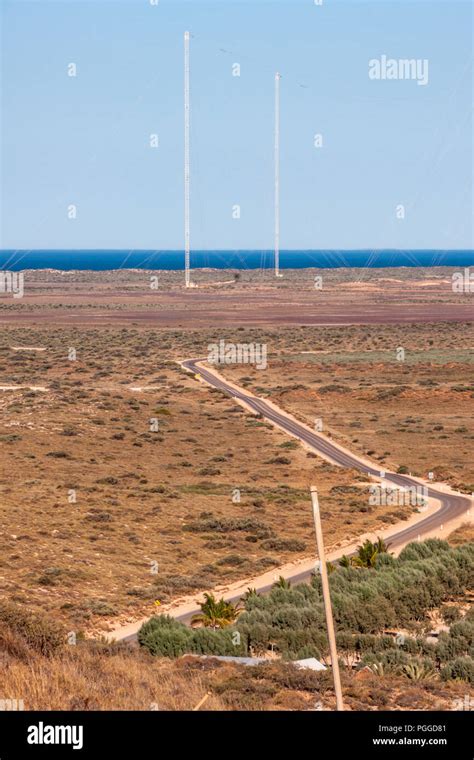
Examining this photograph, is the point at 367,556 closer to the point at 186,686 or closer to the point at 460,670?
the point at 460,670

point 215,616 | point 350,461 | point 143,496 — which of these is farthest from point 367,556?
point 350,461

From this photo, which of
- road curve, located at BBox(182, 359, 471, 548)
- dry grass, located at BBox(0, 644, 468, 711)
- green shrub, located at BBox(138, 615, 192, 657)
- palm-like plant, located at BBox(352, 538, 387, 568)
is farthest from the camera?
road curve, located at BBox(182, 359, 471, 548)

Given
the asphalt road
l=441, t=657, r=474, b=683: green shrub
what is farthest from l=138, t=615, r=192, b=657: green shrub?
l=441, t=657, r=474, b=683: green shrub

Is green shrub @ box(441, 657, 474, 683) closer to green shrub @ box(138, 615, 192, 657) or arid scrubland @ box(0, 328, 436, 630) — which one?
green shrub @ box(138, 615, 192, 657)

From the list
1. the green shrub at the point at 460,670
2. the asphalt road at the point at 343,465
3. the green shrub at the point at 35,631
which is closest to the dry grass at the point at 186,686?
the green shrub at the point at 35,631

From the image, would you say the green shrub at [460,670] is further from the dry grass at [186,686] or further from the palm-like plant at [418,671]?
the dry grass at [186,686]
